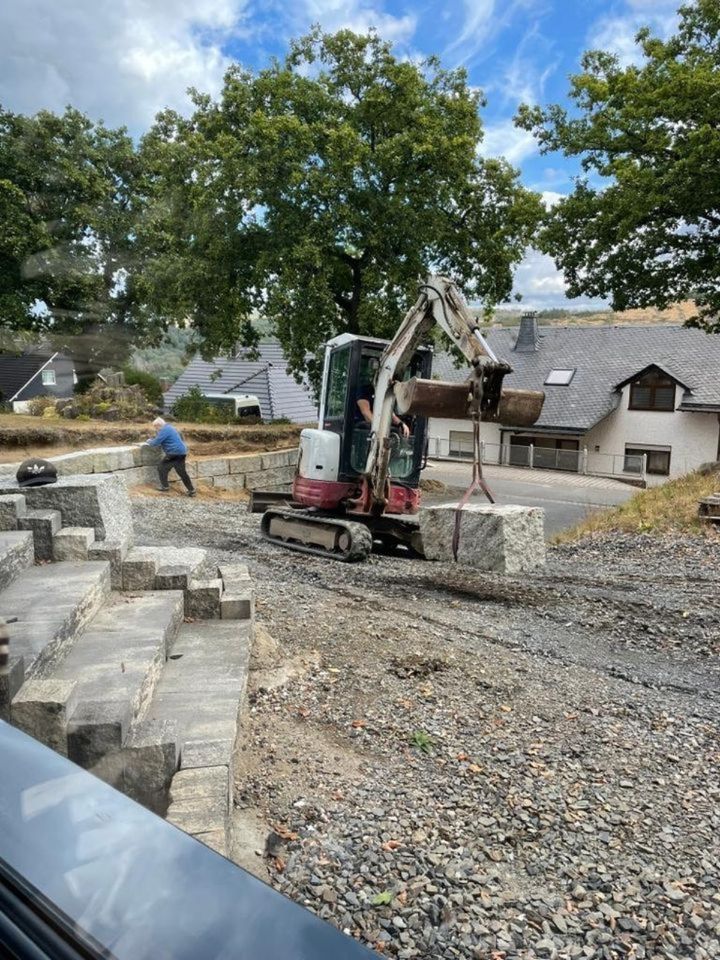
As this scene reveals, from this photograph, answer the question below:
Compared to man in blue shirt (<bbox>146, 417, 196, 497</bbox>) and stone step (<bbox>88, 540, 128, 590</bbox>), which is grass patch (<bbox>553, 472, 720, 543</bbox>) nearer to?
man in blue shirt (<bbox>146, 417, 196, 497</bbox>)

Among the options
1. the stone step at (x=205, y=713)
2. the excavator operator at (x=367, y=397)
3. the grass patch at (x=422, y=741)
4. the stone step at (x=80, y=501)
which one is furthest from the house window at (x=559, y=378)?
the grass patch at (x=422, y=741)

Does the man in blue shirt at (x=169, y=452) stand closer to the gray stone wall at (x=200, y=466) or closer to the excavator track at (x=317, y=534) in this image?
the gray stone wall at (x=200, y=466)

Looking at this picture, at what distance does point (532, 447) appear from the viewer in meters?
31.2

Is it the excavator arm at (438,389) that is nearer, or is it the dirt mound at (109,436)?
the excavator arm at (438,389)

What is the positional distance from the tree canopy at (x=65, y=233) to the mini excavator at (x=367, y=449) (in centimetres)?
823

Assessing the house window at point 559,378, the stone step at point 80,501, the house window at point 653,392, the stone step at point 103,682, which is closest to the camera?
the stone step at point 103,682

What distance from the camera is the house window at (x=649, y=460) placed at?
101 ft

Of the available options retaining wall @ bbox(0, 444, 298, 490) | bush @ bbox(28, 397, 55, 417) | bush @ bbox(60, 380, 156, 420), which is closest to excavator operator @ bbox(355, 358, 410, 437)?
retaining wall @ bbox(0, 444, 298, 490)

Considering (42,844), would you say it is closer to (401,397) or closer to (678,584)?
(401,397)

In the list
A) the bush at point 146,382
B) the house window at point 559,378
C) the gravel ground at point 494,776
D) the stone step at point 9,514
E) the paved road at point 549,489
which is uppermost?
the house window at point 559,378

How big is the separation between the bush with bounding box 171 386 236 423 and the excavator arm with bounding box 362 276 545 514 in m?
10.5

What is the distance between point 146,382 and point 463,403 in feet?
49.3

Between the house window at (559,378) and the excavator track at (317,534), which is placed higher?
the house window at (559,378)

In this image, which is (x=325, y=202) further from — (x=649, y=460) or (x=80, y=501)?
(x=649, y=460)
